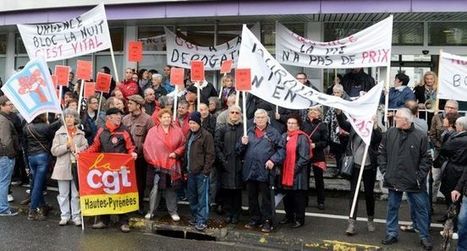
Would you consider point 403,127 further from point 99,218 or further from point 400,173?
point 99,218

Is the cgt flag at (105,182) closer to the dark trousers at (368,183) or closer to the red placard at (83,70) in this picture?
the red placard at (83,70)

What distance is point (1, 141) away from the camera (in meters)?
8.56

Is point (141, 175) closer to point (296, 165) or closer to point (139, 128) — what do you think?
point (139, 128)

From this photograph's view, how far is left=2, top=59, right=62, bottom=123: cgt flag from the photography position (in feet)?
26.1

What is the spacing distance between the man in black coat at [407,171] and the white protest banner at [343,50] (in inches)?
56.2

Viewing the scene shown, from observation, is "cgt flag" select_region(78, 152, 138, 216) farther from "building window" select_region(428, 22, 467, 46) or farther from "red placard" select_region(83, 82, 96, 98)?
"building window" select_region(428, 22, 467, 46)

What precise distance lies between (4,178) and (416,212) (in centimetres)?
648

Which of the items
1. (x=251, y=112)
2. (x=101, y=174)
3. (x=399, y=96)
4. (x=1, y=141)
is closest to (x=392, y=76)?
(x=399, y=96)

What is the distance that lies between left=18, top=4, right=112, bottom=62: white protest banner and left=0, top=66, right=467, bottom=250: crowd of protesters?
6.31 feet

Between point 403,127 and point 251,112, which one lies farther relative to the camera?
point 251,112

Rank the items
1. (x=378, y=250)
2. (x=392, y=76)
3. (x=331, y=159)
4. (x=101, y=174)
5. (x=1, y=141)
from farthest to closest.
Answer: (x=392, y=76) → (x=331, y=159) → (x=1, y=141) → (x=101, y=174) → (x=378, y=250)

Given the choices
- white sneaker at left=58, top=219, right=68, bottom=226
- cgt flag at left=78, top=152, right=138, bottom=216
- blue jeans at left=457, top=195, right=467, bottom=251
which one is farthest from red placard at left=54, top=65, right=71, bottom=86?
blue jeans at left=457, top=195, right=467, bottom=251

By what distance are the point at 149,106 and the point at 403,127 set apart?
15.4ft

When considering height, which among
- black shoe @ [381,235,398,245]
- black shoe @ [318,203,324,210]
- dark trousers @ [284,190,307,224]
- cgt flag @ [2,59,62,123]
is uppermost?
cgt flag @ [2,59,62,123]
